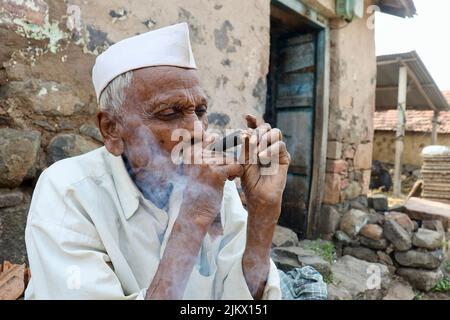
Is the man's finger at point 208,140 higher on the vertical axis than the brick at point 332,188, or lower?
higher

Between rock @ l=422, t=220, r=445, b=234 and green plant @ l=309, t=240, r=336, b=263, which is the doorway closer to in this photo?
green plant @ l=309, t=240, r=336, b=263

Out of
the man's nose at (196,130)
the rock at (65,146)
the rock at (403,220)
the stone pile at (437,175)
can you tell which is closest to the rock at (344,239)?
the rock at (403,220)

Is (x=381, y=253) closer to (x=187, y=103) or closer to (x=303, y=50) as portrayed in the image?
(x=303, y=50)

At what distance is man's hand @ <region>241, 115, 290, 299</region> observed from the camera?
4.09 feet

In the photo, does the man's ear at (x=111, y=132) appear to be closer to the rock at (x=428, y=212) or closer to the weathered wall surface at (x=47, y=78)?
the weathered wall surface at (x=47, y=78)

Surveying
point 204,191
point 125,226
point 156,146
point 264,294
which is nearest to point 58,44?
point 156,146

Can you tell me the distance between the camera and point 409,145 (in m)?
15.6

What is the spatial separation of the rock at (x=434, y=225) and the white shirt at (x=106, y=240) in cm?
449

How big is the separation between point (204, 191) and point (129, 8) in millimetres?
1700

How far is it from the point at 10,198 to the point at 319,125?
376 centimetres

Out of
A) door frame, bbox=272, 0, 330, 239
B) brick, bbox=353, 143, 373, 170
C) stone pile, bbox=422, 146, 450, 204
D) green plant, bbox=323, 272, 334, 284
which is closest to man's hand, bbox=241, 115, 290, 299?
green plant, bbox=323, 272, 334, 284

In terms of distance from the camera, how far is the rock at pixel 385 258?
4.66 meters

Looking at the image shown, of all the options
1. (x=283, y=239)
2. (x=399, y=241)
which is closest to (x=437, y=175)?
(x=399, y=241)
